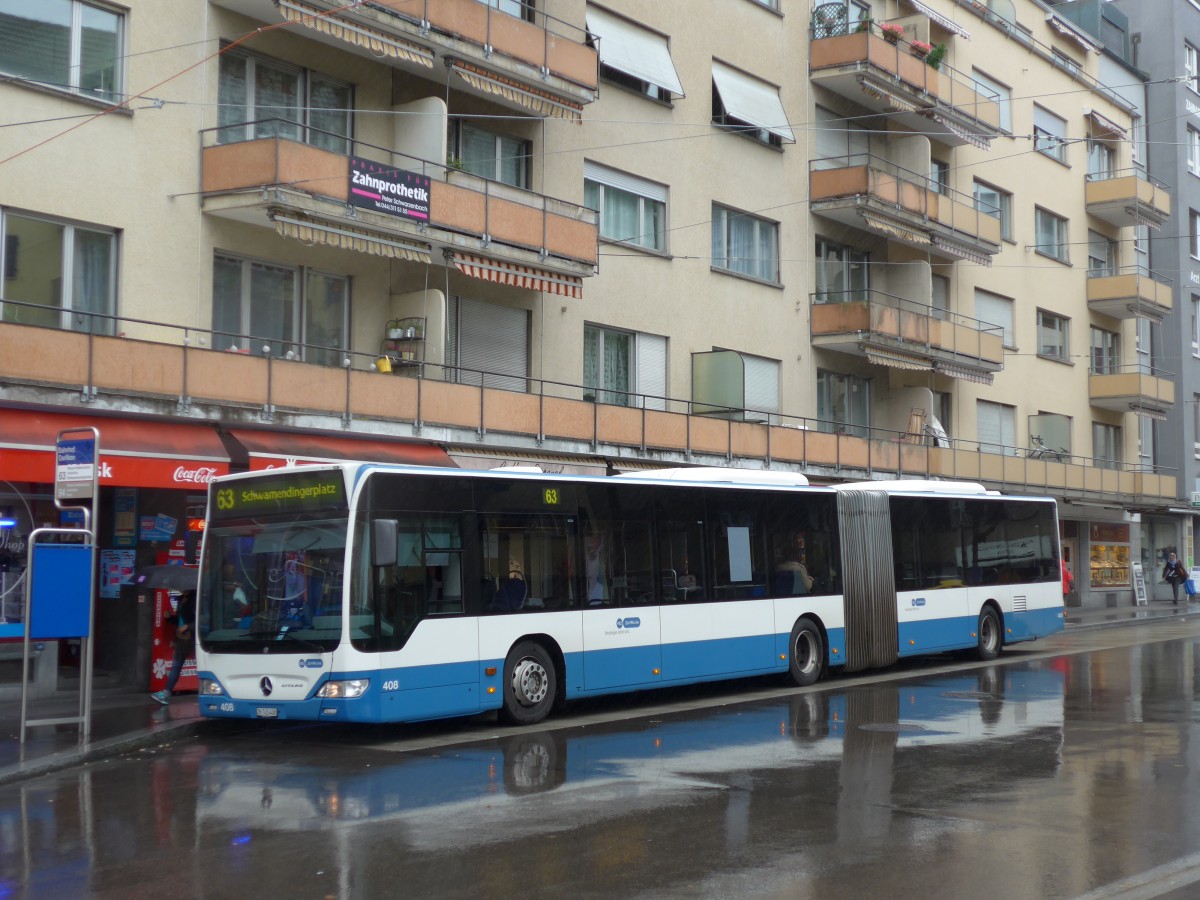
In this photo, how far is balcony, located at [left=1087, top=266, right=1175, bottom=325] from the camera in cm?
4528

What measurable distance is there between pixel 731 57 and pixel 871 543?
14.1 metres

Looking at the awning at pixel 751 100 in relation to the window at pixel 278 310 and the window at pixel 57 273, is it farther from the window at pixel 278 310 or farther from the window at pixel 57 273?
the window at pixel 57 273

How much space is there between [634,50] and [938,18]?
1327 cm

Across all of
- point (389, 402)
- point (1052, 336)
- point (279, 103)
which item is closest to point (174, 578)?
point (389, 402)

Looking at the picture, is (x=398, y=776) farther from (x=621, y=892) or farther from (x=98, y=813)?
(x=621, y=892)

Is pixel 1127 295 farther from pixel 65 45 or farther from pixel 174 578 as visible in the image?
pixel 174 578

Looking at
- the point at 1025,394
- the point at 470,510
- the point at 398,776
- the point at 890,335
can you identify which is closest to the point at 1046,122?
the point at 1025,394

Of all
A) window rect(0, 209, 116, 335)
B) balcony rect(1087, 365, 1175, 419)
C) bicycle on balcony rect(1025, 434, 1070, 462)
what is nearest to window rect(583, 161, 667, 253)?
window rect(0, 209, 116, 335)

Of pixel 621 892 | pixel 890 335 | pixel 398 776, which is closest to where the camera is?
pixel 621 892

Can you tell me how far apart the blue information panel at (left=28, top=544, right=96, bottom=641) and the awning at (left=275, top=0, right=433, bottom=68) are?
922 centimetres

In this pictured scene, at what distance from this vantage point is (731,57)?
30547 mm

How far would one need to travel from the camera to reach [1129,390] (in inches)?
1759

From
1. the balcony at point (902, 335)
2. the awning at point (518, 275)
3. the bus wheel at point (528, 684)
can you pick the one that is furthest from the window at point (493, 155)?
the bus wheel at point (528, 684)

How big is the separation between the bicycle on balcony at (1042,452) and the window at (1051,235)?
6197mm
